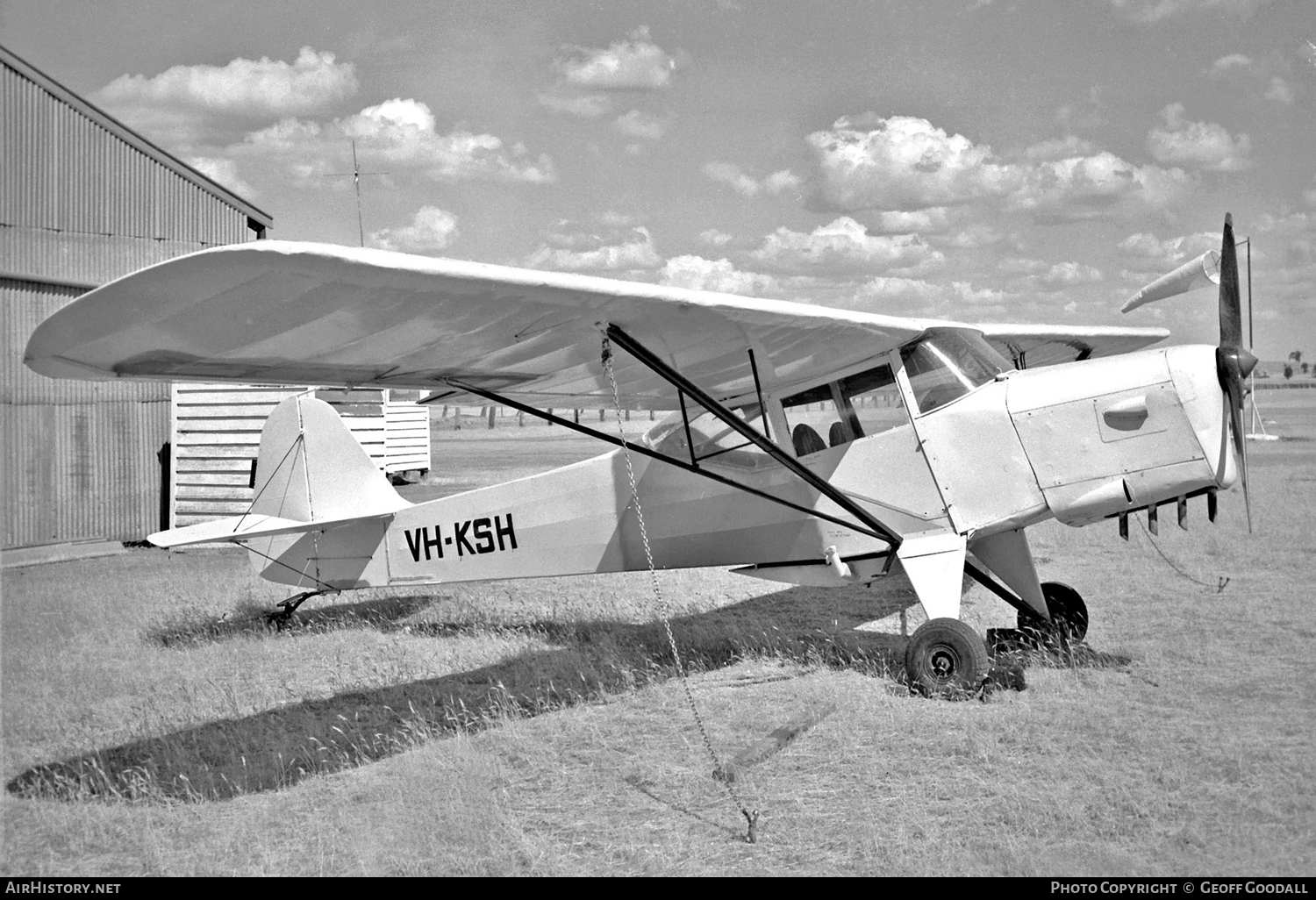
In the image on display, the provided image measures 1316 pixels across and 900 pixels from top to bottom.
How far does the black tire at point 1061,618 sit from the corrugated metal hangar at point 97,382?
33.7ft

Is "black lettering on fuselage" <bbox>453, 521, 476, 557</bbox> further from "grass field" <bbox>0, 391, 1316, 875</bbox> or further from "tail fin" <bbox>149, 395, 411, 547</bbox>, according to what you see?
"grass field" <bbox>0, 391, 1316, 875</bbox>

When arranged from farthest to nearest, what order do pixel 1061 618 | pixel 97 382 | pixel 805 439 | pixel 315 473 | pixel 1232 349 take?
pixel 97 382, pixel 315 473, pixel 1061 618, pixel 805 439, pixel 1232 349

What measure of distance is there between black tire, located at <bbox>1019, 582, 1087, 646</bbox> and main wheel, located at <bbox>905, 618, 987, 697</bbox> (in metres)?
1.56

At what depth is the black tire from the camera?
770cm

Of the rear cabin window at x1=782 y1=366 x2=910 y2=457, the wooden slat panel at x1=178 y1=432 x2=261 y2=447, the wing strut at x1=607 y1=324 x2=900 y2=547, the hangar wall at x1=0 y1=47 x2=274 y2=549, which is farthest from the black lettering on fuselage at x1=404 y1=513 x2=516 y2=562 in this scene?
the wooden slat panel at x1=178 y1=432 x2=261 y2=447

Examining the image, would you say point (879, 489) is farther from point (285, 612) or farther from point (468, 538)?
point (285, 612)

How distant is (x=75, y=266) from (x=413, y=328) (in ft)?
40.0

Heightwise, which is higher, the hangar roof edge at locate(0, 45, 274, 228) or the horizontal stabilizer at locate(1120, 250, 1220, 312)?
the hangar roof edge at locate(0, 45, 274, 228)

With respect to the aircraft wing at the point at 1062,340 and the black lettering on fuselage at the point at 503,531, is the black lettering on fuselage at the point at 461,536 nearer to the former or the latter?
the black lettering on fuselage at the point at 503,531

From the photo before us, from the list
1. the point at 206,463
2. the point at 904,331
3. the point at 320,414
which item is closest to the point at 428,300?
the point at 904,331

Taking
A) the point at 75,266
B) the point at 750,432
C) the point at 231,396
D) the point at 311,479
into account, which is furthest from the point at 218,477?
the point at 750,432

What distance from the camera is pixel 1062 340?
33.2ft

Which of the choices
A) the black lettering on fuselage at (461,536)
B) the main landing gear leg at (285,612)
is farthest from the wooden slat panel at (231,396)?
the black lettering on fuselage at (461,536)

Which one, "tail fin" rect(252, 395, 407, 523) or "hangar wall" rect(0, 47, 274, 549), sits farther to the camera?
"hangar wall" rect(0, 47, 274, 549)
